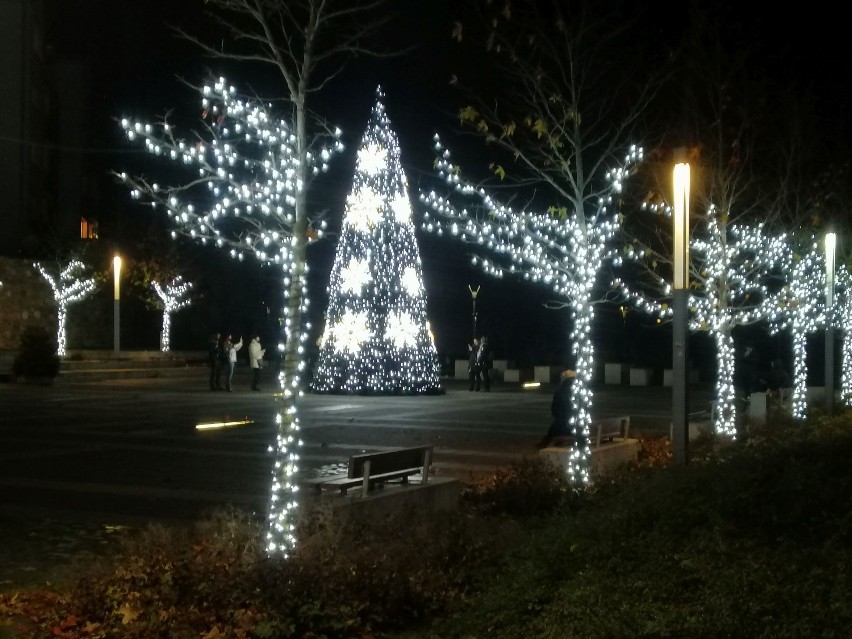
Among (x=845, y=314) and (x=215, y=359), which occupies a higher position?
(x=845, y=314)

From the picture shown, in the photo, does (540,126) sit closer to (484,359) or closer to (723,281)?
(723,281)

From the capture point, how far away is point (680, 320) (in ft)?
39.2

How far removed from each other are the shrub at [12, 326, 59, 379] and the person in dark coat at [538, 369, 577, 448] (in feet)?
77.9

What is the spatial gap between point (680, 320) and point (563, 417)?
14.5ft

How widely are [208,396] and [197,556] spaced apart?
81.8 feet

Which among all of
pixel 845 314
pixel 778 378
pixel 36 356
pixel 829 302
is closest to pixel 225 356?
pixel 36 356

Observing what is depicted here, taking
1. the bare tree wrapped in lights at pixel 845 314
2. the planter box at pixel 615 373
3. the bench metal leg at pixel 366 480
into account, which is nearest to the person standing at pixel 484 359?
the planter box at pixel 615 373

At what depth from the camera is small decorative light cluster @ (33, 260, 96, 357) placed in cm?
4794

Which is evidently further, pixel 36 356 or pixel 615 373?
pixel 615 373

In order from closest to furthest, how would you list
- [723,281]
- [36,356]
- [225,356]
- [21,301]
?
[723,281] < [225,356] < [36,356] < [21,301]

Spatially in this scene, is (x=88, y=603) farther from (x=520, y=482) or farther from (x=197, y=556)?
(x=520, y=482)

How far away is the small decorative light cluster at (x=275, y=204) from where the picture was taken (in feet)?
25.9

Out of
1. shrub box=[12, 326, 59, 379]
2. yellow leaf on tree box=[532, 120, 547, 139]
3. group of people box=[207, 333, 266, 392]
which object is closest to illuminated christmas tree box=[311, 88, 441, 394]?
group of people box=[207, 333, 266, 392]

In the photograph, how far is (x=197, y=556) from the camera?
302 inches
